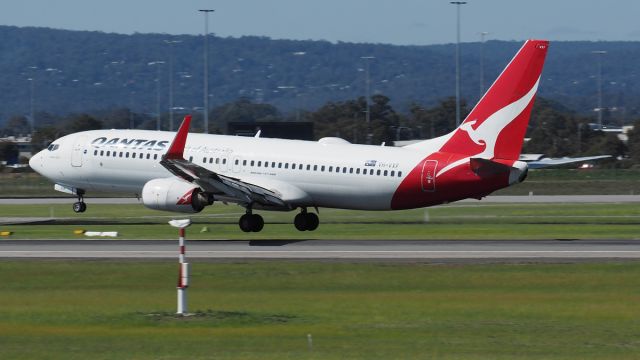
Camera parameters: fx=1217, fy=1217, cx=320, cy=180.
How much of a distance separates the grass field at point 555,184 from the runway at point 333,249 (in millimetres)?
40239

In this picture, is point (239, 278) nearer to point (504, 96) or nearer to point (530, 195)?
point (504, 96)

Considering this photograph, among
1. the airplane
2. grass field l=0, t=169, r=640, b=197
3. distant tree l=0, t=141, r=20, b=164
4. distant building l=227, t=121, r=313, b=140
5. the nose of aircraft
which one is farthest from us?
distant tree l=0, t=141, r=20, b=164

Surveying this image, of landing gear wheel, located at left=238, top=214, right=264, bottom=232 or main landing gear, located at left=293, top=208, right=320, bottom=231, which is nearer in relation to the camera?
landing gear wheel, located at left=238, top=214, right=264, bottom=232

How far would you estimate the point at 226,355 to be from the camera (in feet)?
70.0

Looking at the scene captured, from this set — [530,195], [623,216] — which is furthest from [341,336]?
[530,195]

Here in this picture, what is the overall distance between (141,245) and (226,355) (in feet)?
74.5

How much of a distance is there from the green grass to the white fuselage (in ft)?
42.9

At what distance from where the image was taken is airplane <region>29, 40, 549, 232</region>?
46.8 metres

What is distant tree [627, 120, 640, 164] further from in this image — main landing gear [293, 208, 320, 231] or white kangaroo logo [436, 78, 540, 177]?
white kangaroo logo [436, 78, 540, 177]

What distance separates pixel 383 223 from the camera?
55.8 metres

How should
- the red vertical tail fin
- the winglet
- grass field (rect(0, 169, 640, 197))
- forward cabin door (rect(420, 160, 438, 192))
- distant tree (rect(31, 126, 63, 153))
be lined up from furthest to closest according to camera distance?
distant tree (rect(31, 126, 63, 153)), grass field (rect(0, 169, 640, 197)), forward cabin door (rect(420, 160, 438, 192)), the red vertical tail fin, the winglet

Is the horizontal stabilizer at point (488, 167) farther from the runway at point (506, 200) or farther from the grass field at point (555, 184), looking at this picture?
the grass field at point (555, 184)

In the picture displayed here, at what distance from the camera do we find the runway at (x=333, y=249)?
38938mm

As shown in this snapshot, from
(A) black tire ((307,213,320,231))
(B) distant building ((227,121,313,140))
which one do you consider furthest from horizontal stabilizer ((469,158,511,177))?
(B) distant building ((227,121,313,140))
